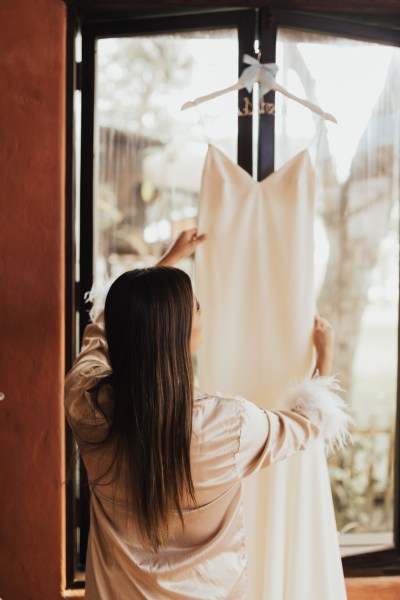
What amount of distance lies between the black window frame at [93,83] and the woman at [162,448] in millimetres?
616

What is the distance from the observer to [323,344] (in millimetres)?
1586

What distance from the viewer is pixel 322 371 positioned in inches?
60.4

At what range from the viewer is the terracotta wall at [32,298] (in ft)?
5.72

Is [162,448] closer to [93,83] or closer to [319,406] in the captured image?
[319,406]

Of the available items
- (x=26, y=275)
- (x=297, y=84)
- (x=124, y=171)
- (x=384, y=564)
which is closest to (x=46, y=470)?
(x=26, y=275)

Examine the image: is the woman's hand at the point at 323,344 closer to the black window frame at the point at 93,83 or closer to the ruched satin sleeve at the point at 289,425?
the ruched satin sleeve at the point at 289,425

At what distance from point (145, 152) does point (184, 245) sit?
5.46ft

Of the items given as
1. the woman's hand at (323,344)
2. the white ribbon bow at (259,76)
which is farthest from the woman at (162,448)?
the white ribbon bow at (259,76)

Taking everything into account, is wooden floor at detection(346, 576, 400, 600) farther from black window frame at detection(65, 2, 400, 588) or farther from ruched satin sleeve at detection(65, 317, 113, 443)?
ruched satin sleeve at detection(65, 317, 113, 443)

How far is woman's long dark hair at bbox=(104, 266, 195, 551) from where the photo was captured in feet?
3.60

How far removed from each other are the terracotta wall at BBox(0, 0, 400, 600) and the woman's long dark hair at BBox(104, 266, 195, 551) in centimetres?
72

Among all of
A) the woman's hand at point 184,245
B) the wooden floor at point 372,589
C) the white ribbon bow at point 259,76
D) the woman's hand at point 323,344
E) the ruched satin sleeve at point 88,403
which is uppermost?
the white ribbon bow at point 259,76

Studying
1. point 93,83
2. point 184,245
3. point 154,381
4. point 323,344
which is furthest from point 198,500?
point 93,83

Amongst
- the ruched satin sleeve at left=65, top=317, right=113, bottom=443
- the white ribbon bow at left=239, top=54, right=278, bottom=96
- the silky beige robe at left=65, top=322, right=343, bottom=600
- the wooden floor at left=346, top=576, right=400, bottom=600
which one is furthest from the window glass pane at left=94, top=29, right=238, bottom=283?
the wooden floor at left=346, top=576, right=400, bottom=600
